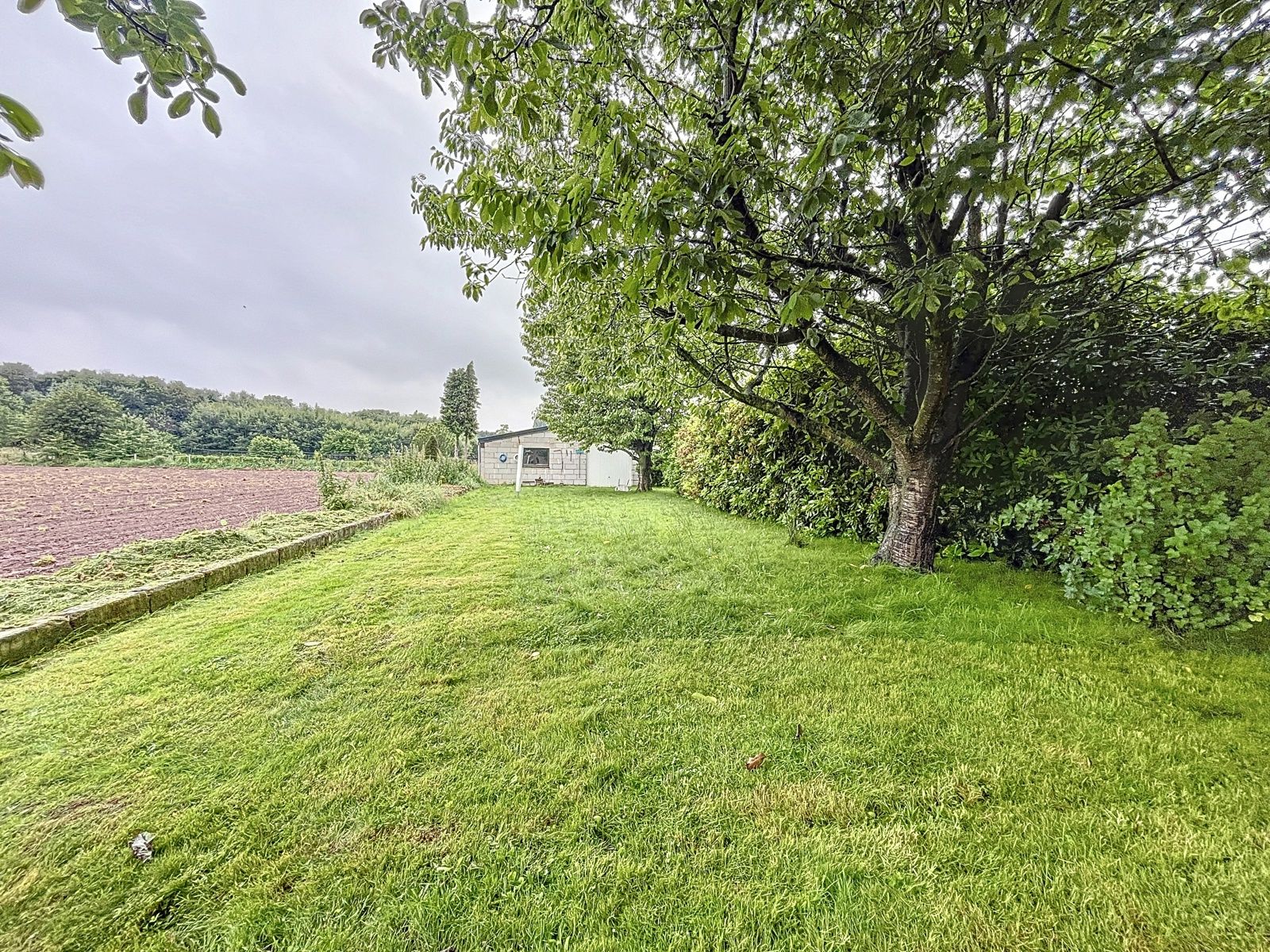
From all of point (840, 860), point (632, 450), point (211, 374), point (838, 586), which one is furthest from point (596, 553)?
point (211, 374)

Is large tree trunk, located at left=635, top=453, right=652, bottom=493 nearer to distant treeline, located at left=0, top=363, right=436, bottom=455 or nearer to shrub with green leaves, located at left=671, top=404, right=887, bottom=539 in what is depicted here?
shrub with green leaves, located at left=671, top=404, right=887, bottom=539

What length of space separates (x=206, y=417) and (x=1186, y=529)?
40.5 meters

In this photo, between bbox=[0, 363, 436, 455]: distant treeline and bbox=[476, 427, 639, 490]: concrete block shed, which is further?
bbox=[0, 363, 436, 455]: distant treeline

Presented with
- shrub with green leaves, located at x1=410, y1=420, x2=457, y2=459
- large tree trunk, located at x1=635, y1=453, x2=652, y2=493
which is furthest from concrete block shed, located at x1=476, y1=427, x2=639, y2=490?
shrub with green leaves, located at x1=410, y1=420, x2=457, y2=459

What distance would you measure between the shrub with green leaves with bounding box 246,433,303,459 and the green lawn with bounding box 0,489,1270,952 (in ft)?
91.2

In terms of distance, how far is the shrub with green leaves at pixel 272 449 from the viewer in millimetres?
24438

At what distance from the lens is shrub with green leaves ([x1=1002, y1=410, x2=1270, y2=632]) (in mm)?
2445

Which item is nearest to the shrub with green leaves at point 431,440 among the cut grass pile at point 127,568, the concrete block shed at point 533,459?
the concrete block shed at point 533,459

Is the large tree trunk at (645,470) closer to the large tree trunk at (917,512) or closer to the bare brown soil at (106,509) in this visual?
the bare brown soil at (106,509)

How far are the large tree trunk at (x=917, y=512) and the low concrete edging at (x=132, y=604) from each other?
6.14 m

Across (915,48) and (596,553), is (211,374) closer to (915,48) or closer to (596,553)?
(596,553)

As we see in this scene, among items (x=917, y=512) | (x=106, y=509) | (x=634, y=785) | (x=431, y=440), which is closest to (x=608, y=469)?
(x=431, y=440)

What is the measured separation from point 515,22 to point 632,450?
11840 millimetres

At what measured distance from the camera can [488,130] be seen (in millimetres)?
3664
